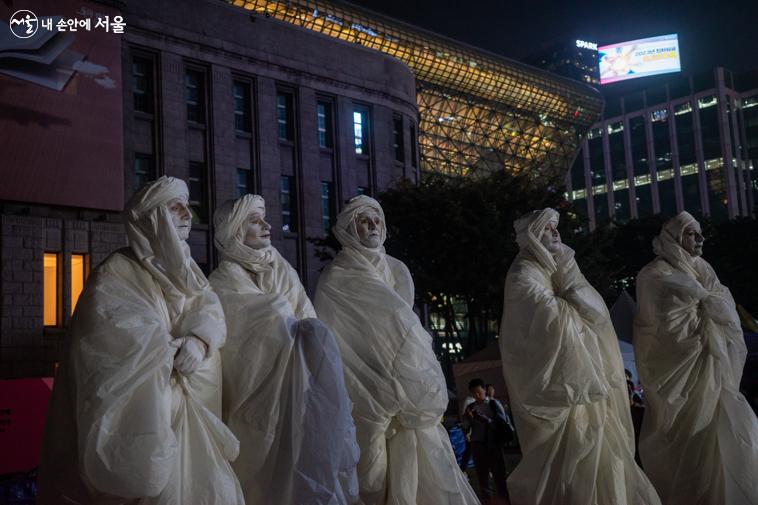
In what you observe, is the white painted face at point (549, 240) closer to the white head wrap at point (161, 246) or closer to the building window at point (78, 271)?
the white head wrap at point (161, 246)

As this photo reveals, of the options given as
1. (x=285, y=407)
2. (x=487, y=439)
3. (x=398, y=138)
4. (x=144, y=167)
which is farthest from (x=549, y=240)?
(x=398, y=138)

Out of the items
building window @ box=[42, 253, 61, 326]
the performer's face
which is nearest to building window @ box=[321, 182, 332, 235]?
building window @ box=[42, 253, 61, 326]

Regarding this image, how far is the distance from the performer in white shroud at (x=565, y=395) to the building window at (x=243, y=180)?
25.5 meters

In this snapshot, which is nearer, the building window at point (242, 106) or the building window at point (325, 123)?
the building window at point (242, 106)

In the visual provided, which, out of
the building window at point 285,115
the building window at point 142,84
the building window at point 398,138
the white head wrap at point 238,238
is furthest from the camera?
the building window at point 398,138

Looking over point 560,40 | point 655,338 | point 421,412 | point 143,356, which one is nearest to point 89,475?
point 143,356

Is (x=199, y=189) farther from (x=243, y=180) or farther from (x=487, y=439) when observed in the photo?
(x=487, y=439)

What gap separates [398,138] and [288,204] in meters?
7.66

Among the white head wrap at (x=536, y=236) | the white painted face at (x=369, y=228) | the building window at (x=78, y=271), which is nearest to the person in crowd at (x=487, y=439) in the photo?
the white head wrap at (x=536, y=236)

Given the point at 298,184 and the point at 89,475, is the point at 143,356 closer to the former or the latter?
the point at 89,475

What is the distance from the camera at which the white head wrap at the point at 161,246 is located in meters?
5.08

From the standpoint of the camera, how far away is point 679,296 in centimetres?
912

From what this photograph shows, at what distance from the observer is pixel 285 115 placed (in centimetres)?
3575

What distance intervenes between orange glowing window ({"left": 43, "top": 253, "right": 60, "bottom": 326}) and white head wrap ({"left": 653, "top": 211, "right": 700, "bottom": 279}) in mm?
20915
